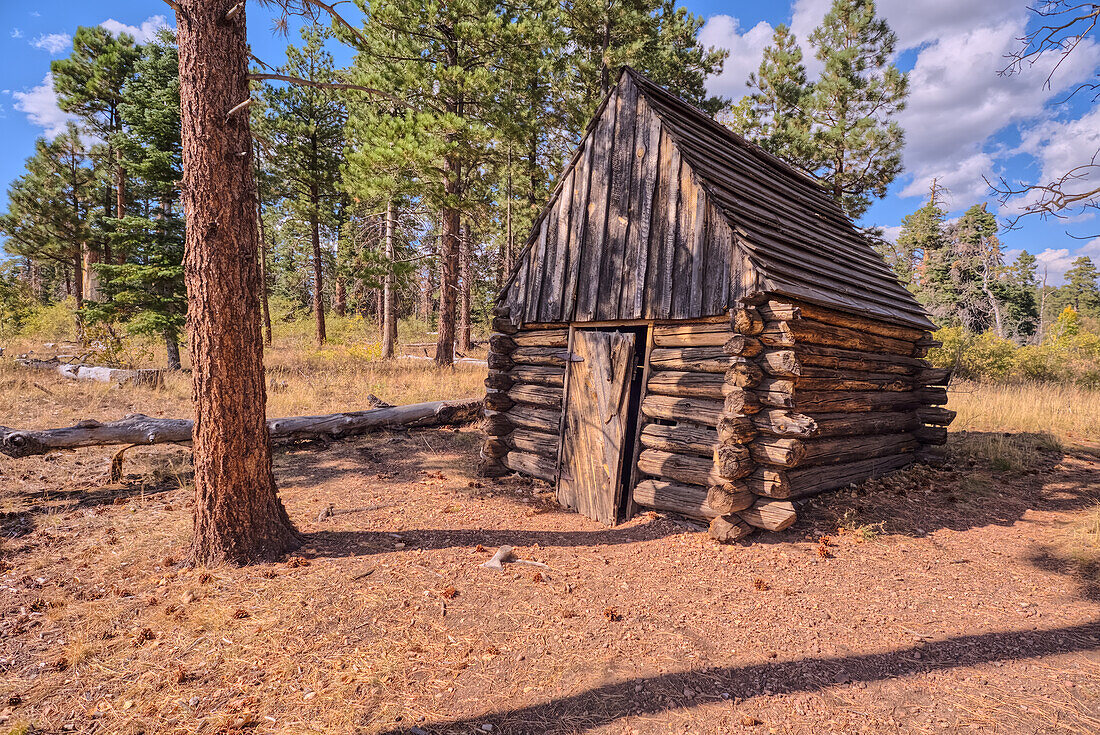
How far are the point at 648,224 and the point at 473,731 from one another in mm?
6110

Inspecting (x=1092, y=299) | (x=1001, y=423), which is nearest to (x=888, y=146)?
(x=1001, y=423)

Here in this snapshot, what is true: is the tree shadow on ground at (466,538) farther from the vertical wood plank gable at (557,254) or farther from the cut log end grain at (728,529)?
the vertical wood plank gable at (557,254)

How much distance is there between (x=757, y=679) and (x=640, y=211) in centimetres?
573

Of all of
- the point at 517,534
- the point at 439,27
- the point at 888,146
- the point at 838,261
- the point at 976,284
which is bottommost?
the point at 517,534

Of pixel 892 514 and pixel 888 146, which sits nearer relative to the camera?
pixel 892 514

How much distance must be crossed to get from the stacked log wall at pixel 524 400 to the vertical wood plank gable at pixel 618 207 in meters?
0.96

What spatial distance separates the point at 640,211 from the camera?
23.2 feet

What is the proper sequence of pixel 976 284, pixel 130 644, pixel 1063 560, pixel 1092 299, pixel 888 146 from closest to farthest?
pixel 130 644
pixel 1063 560
pixel 888 146
pixel 976 284
pixel 1092 299

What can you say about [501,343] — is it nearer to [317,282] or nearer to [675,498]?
[675,498]

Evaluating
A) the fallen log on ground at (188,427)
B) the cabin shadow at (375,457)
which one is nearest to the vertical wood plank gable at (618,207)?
the cabin shadow at (375,457)

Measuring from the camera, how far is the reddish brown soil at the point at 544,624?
300cm

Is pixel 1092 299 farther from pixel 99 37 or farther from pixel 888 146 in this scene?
pixel 99 37

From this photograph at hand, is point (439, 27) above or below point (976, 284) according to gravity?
above

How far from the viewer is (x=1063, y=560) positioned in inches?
210
